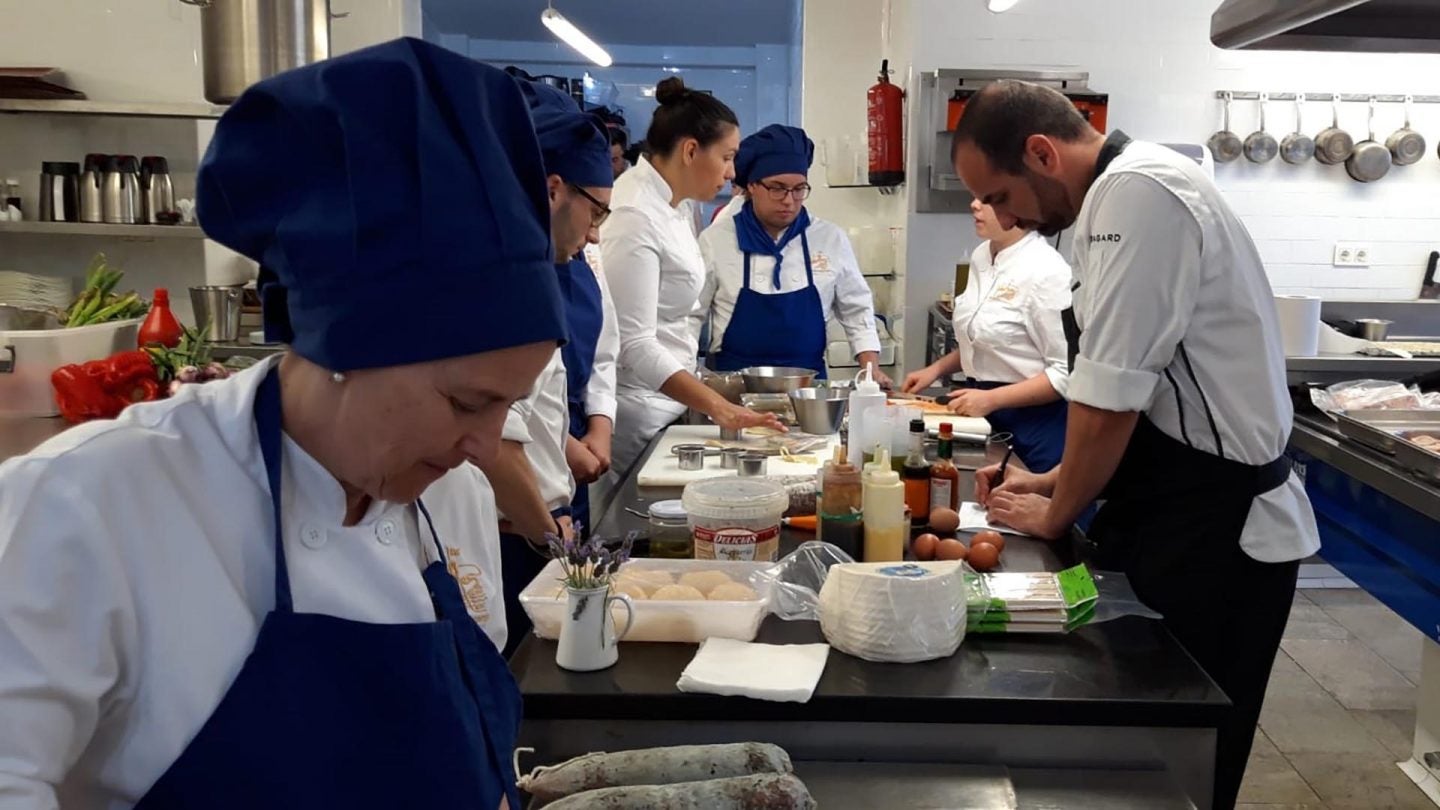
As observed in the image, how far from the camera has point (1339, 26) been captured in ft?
7.41

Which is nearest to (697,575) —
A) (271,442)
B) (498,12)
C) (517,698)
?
(517,698)

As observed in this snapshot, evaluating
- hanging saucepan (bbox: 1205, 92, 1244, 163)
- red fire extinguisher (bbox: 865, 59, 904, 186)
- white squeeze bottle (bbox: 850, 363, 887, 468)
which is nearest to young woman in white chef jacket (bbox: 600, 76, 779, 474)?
white squeeze bottle (bbox: 850, 363, 887, 468)

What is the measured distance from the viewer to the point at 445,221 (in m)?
0.94

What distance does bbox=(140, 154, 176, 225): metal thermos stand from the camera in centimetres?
555

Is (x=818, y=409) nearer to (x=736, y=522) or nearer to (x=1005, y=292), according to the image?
(x=1005, y=292)

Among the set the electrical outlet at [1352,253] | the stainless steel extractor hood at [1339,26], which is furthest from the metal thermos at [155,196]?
the electrical outlet at [1352,253]

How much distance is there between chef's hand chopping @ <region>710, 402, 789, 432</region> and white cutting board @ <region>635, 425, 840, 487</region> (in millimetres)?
59

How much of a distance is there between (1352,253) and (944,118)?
2.19 meters

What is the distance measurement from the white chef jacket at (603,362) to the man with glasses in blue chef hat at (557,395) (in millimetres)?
120

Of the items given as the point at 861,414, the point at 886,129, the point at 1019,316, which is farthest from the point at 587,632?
the point at 886,129

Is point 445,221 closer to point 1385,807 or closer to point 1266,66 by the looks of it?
point 1385,807

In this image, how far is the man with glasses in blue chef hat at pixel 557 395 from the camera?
2.26m

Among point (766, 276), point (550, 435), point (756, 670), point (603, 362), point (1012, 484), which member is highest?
point (766, 276)

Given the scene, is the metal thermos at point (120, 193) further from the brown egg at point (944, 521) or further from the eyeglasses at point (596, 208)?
the brown egg at point (944, 521)
